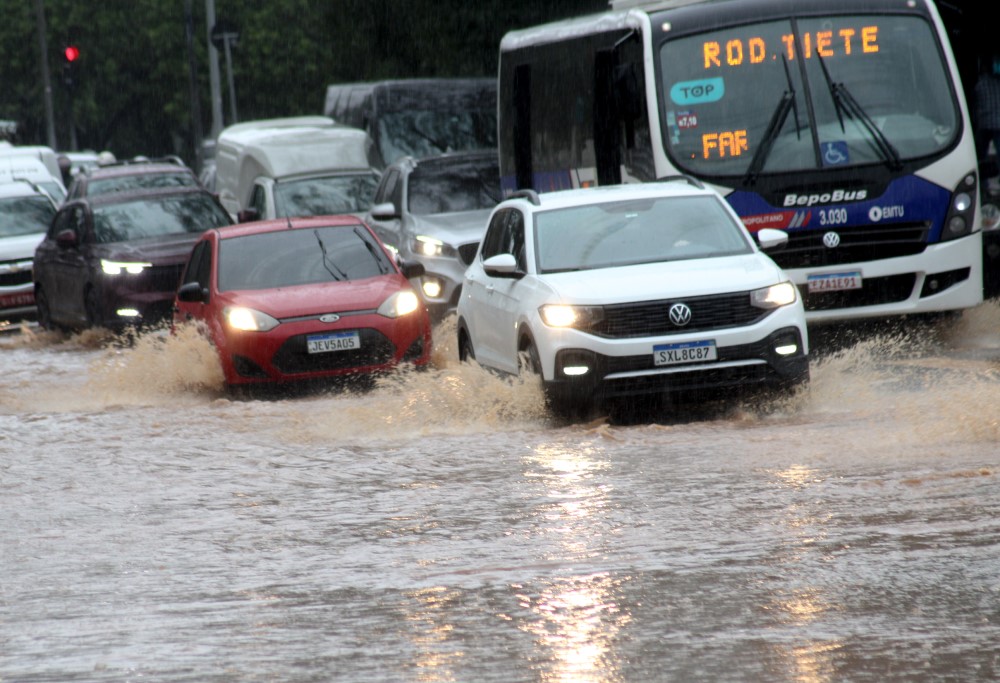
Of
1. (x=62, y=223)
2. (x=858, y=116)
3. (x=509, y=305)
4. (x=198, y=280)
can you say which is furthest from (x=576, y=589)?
(x=62, y=223)

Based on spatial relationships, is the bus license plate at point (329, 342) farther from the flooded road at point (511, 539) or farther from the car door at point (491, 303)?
the car door at point (491, 303)

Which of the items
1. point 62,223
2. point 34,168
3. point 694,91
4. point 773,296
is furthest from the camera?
point 34,168

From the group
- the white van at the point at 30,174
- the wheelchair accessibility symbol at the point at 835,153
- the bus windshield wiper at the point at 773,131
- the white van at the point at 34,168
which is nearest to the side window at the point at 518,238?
the bus windshield wiper at the point at 773,131

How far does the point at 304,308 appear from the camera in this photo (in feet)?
48.9

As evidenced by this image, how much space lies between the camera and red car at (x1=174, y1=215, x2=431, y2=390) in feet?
48.5

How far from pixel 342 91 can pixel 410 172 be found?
12.9 m

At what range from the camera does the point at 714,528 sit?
8.24 metres

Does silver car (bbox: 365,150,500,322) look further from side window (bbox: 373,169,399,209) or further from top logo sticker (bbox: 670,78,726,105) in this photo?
top logo sticker (bbox: 670,78,726,105)

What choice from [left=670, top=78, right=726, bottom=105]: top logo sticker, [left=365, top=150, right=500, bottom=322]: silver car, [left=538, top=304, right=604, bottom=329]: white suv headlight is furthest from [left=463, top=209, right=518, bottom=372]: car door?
[left=365, top=150, right=500, bottom=322]: silver car

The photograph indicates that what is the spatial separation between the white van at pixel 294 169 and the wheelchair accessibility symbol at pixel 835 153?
29.4 feet

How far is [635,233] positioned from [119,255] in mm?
9795

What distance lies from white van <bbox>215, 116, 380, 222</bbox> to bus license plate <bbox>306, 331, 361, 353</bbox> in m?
7.82

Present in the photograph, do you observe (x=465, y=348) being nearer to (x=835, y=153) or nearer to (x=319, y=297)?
(x=319, y=297)

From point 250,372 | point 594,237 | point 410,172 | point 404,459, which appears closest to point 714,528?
point 404,459
